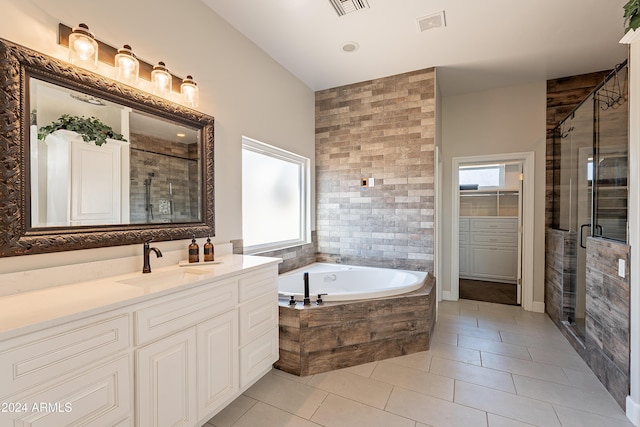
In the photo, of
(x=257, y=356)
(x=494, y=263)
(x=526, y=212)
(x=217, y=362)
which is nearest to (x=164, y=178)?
(x=217, y=362)

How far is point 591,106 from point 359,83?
7.63 ft

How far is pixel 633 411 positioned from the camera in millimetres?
1749

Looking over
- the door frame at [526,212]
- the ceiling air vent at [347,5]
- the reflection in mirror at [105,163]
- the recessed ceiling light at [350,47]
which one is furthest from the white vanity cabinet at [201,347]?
the door frame at [526,212]

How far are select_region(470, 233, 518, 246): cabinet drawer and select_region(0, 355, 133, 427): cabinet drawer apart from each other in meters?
5.63

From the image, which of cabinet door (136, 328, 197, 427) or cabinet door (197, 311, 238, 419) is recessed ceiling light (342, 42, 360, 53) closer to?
cabinet door (197, 311, 238, 419)

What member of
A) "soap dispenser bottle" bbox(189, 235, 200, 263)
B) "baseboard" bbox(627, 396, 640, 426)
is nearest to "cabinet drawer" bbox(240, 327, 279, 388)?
"soap dispenser bottle" bbox(189, 235, 200, 263)

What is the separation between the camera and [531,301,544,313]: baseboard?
12.2ft

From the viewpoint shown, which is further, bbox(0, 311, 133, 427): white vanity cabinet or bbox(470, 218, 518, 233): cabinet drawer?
bbox(470, 218, 518, 233): cabinet drawer

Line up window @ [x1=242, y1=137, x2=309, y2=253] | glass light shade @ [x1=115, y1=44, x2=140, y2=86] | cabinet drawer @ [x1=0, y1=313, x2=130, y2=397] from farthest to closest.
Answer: window @ [x1=242, y1=137, x2=309, y2=253] → glass light shade @ [x1=115, y1=44, x2=140, y2=86] → cabinet drawer @ [x1=0, y1=313, x2=130, y2=397]

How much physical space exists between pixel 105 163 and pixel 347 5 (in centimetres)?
204

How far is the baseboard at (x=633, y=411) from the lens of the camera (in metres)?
1.73

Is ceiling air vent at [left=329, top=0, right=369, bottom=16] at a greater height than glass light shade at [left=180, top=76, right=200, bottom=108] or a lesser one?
greater

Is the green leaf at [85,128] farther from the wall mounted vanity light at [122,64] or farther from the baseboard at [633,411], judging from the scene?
the baseboard at [633,411]

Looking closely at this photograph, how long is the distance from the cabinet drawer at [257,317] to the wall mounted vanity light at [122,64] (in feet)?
4.86
